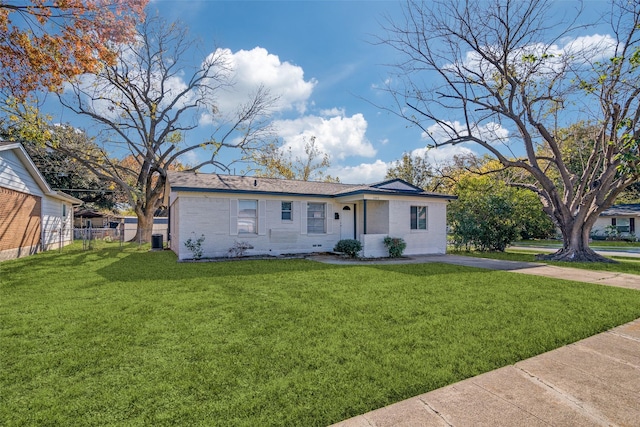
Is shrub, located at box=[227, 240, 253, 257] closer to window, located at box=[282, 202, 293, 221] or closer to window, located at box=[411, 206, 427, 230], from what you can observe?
window, located at box=[282, 202, 293, 221]

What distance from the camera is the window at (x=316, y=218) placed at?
13852 mm

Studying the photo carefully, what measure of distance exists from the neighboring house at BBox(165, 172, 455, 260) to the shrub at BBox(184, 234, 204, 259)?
0.44ft

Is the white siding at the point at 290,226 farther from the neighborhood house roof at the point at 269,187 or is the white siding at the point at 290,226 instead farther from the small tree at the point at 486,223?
the small tree at the point at 486,223

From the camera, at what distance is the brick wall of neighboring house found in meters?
11.0

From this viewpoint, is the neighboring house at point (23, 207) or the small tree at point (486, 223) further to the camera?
the small tree at point (486, 223)

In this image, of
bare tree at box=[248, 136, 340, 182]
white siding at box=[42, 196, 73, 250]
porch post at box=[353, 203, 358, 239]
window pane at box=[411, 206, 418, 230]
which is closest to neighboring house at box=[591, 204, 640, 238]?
window pane at box=[411, 206, 418, 230]

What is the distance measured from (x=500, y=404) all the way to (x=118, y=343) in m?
3.95

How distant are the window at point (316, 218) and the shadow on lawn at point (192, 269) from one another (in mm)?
3188

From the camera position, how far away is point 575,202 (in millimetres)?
13367

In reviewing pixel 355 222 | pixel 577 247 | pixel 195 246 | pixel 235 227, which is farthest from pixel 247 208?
pixel 577 247

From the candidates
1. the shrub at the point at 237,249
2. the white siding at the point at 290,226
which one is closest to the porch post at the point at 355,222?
the white siding at the point at 290,226

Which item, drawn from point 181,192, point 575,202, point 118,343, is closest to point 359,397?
point 118,343

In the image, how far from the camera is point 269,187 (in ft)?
44.0

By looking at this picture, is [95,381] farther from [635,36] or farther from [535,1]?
[635,36]
